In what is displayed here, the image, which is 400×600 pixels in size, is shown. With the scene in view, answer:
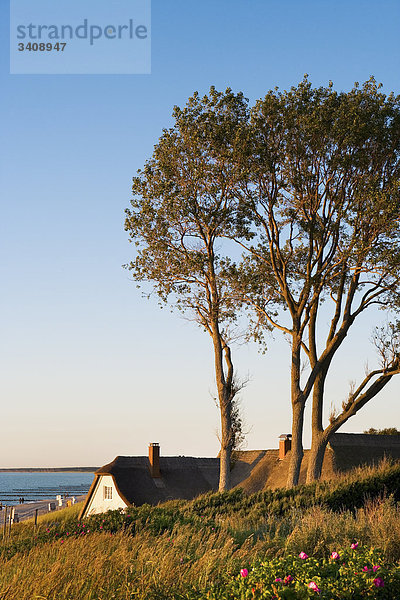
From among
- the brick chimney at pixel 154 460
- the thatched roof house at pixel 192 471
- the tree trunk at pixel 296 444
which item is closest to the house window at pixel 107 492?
the thatched roof house at pixel 192 471

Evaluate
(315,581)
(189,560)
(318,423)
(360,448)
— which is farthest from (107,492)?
(315,581)

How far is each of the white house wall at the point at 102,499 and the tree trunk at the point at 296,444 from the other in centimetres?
1463

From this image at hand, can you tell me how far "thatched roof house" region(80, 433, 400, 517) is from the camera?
1297 inches

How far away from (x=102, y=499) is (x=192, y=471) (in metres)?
6.07

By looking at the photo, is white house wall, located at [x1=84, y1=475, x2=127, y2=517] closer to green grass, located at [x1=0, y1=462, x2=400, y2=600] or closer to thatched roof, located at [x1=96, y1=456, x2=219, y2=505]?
thatched roof, located at [x1=96, y1=456, x2=219, y2=505]

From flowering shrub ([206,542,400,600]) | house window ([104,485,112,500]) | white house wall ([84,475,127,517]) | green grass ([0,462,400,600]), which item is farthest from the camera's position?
house window ([104,485,112,500])

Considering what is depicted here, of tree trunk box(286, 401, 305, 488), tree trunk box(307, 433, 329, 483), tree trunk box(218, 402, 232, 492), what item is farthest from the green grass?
tree trunk box(218, 402, 232, 492)

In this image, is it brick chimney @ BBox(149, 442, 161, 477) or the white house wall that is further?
brick chimney @ BBox(149, 442, 161, 477)

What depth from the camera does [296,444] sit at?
23688mm

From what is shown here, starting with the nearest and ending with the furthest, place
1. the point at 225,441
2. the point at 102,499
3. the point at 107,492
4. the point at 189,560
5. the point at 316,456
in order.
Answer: the point at 189,560, the point at 316,456, the point at 225,441, the point at 102,499, the point at 107,492

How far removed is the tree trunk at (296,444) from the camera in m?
23.6

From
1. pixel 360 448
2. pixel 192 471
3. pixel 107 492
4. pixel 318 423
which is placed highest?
pixel 318 423

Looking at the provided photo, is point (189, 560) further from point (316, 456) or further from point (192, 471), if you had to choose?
point (192, 471)

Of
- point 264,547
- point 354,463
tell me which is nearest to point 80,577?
point 264,547
